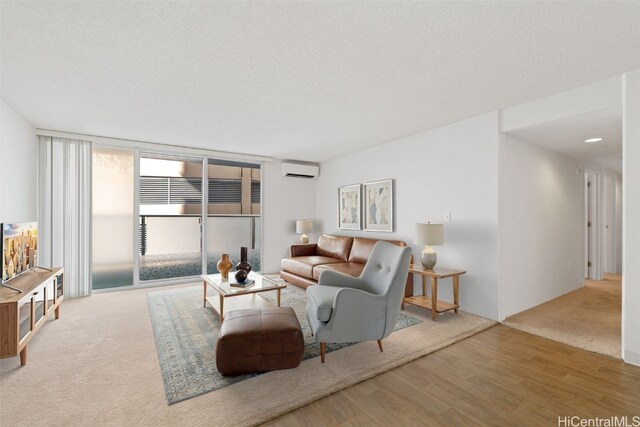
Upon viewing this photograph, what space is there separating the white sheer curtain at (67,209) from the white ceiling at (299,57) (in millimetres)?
748

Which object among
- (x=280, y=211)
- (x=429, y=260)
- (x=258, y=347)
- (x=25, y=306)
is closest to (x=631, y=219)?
(x=429, y=260)

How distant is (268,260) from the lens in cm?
606

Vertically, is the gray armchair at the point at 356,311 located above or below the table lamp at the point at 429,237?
below

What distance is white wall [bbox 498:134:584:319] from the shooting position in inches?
136

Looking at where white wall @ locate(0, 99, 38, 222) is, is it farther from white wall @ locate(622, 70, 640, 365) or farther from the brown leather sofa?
white wall @ locate(622, 70, 640, 365)

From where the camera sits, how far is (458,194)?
148 inches

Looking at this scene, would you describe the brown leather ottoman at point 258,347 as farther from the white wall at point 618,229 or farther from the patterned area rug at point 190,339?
the white wall at point 618,229

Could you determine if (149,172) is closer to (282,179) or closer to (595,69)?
(282,179)

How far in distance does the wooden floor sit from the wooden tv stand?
7.11 feet

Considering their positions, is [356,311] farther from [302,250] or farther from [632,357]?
[302,250]

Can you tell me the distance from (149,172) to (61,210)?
1.38 meters

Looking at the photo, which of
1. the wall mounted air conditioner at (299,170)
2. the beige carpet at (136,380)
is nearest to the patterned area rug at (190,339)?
the beige carpet at (136,380)

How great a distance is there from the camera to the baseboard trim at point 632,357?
92.4 inches

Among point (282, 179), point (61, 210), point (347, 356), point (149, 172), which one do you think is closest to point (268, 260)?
point (282, 179)
